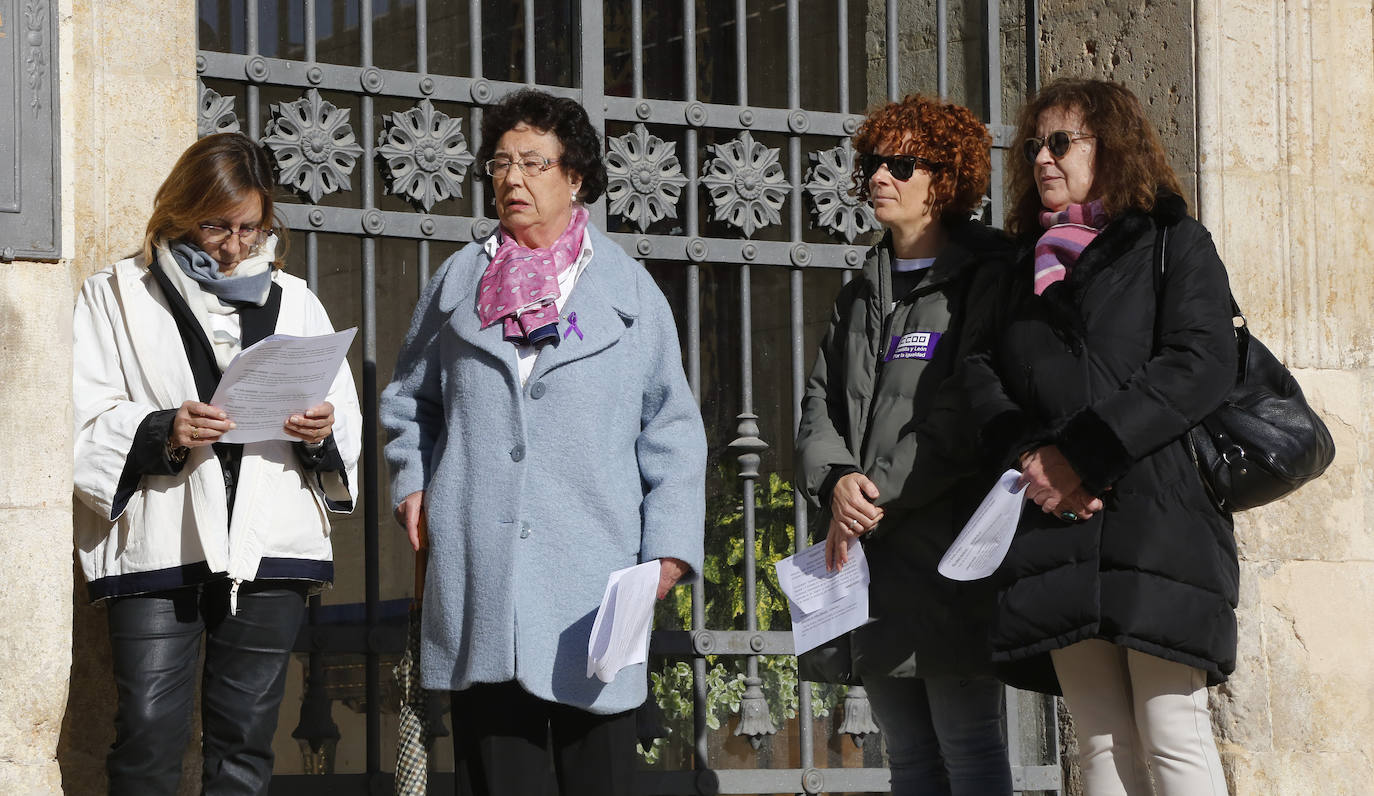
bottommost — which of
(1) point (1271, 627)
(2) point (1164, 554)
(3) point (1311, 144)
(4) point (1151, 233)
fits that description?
(1) point (1271, 627)

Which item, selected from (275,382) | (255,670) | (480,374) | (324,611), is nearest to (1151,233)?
(480,374)

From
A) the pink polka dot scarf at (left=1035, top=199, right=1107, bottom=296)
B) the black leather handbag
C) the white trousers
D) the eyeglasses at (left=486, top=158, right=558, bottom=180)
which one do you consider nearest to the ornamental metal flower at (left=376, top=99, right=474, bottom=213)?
the eyeglasses at (left=486, top=158, right=558, bottom=180)

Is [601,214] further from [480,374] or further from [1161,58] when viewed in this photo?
[1161,58]

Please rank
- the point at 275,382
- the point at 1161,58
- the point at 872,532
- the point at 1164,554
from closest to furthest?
the point at 1164,554
the point at 275,382
the point at 872,532
the point at 1161,58

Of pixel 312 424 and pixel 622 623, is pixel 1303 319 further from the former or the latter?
pixel 312 424

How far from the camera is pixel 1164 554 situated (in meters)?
3.48

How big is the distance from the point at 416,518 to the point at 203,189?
825 mm

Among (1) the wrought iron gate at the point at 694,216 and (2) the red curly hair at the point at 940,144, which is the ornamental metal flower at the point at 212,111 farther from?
(2) the red curly hair at the point at 940,144

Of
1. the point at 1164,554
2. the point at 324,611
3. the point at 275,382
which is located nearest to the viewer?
the point at 1164,554

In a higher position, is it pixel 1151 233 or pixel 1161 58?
pixel 1161 58

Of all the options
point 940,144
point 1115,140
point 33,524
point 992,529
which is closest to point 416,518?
point 33,524

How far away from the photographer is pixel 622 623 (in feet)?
12.0

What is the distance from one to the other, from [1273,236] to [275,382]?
119 inches

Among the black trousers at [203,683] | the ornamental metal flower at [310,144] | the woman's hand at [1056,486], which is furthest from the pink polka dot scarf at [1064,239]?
the ornamental metal flower at [310,144]
